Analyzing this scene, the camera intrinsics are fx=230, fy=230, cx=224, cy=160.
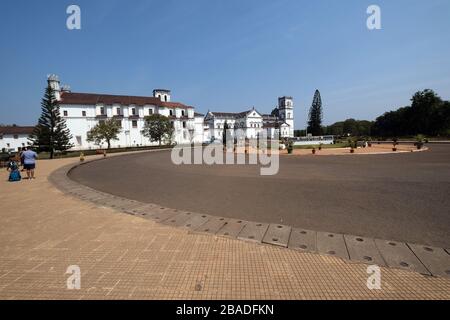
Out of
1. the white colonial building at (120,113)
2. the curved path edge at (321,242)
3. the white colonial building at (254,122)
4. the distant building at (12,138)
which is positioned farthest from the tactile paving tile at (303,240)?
the white colonial building at (254,122)

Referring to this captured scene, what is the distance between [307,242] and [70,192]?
832 centimetres

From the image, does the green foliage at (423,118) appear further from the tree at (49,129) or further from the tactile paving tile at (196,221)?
the tree at (49,129)

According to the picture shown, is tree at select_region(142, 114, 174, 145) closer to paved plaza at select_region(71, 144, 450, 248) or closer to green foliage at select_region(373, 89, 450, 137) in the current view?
paved plaza at select_region(71, 144, 450, 248)

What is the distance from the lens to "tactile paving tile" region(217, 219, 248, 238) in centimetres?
453

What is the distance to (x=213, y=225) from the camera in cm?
504

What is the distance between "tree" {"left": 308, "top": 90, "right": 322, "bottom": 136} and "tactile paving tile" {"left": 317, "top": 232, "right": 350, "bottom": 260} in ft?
212

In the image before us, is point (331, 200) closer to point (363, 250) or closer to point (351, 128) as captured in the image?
point (363, 250)

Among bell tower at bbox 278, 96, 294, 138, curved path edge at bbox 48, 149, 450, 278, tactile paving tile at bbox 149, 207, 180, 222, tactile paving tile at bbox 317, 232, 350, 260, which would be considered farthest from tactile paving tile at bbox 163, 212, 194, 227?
bell tower at bbox 278, 96, 294, 138

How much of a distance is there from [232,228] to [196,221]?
3.10 ft

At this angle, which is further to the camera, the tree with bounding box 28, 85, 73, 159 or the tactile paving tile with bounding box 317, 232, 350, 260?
the tree with bounding box 28, 85, 73, 159

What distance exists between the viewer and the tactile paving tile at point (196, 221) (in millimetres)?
5004

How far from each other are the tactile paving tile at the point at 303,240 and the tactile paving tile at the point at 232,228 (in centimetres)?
105
